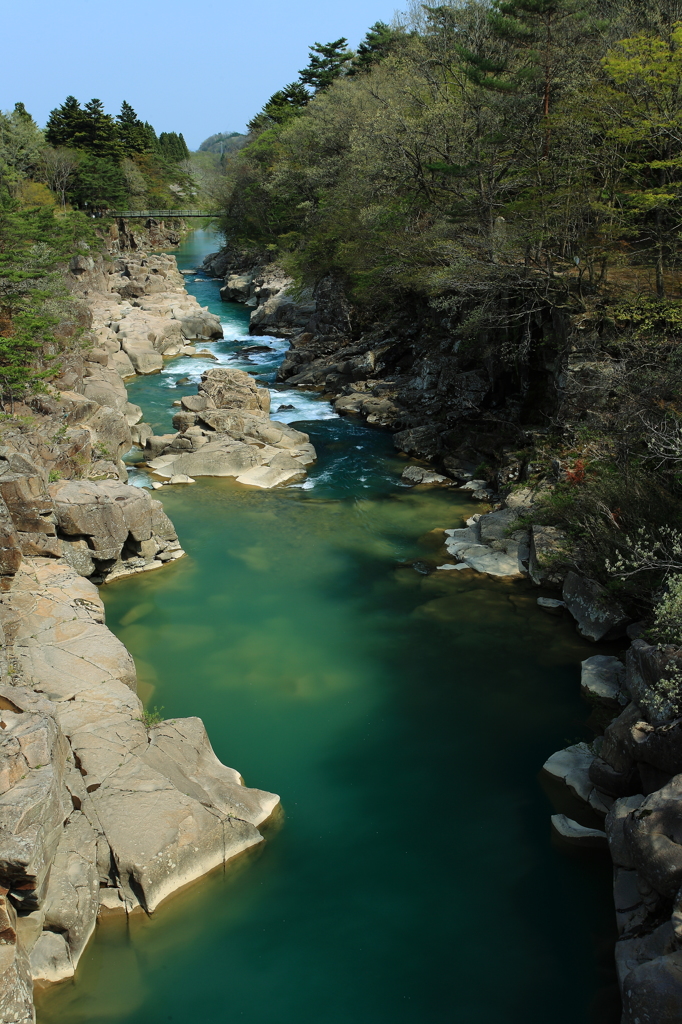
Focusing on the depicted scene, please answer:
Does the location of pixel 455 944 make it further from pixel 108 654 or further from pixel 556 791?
pixel 108 654

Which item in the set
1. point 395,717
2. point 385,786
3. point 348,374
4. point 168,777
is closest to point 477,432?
point 348,374

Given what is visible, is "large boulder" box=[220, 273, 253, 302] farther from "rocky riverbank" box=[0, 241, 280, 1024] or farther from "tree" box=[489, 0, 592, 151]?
"rocky riverbank" box=[0, 241, 280, 1024]

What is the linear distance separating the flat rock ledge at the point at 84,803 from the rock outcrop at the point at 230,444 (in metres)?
9.19

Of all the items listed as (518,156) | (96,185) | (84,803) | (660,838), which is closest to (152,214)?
(96,185)

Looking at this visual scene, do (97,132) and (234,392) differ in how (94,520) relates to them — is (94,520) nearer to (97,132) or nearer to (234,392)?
(234,392)

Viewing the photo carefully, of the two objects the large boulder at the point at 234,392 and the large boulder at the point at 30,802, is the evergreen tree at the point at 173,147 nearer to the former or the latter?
the large boulder at the point at 234,392

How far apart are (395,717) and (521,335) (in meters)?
13.0

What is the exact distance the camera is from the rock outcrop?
1997 cm

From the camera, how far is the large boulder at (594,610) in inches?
479

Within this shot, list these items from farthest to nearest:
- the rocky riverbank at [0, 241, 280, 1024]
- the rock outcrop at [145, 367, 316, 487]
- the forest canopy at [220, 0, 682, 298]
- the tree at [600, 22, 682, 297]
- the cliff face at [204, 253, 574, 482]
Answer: the rock outcrop at [145, 367, 316, 487] → the cliff face at [204, 253, 574, 482] → the forest canopy at [220, 0, 682, 298] → the tree at [600, 22, 682, 297] → the rocky riverbank at [0, 241, 280, 1024]

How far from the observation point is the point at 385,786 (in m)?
9.87

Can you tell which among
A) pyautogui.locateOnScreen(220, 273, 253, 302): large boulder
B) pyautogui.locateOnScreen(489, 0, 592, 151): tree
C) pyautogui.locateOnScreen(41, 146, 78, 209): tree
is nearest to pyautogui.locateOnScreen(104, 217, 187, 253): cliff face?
pyautogui.locateOnScreen(41, 146, 78, 209): tree

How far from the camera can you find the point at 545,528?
14398 millimetres

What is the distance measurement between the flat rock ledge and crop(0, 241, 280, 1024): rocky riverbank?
16 millimetres
